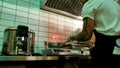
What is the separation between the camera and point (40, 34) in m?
2.46

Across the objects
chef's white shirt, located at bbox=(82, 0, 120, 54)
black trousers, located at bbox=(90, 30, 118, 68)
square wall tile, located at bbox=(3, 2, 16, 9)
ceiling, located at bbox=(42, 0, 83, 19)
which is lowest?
black trousers, located at bbox=(90, 30, 118, 68)

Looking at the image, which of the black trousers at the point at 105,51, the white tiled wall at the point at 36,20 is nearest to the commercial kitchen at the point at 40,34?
the white tiled wall at the point at 36,20

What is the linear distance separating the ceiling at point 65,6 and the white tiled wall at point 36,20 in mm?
90

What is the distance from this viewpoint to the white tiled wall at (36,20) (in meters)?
2.11

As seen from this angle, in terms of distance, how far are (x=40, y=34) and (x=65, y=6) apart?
0.70 m

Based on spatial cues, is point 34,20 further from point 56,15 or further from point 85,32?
point 85,32

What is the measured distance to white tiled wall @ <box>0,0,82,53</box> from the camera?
2.11 m

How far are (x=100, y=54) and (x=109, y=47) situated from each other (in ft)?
0.29

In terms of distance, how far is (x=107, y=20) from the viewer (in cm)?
135

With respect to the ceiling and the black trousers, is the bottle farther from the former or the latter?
the ceiling

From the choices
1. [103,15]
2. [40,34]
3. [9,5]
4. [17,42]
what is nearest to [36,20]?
[40,34]

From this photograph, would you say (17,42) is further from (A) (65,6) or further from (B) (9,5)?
(A) (65,6)

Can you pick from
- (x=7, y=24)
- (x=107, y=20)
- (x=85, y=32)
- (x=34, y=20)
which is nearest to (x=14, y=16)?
(x=7, y=24)

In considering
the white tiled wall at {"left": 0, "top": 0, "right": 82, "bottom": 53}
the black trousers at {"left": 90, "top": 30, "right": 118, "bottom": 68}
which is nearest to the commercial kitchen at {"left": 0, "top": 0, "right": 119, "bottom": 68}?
the white tiled wall at {"left": 0, "top": 0, "right": 82, "bottom": 53}
